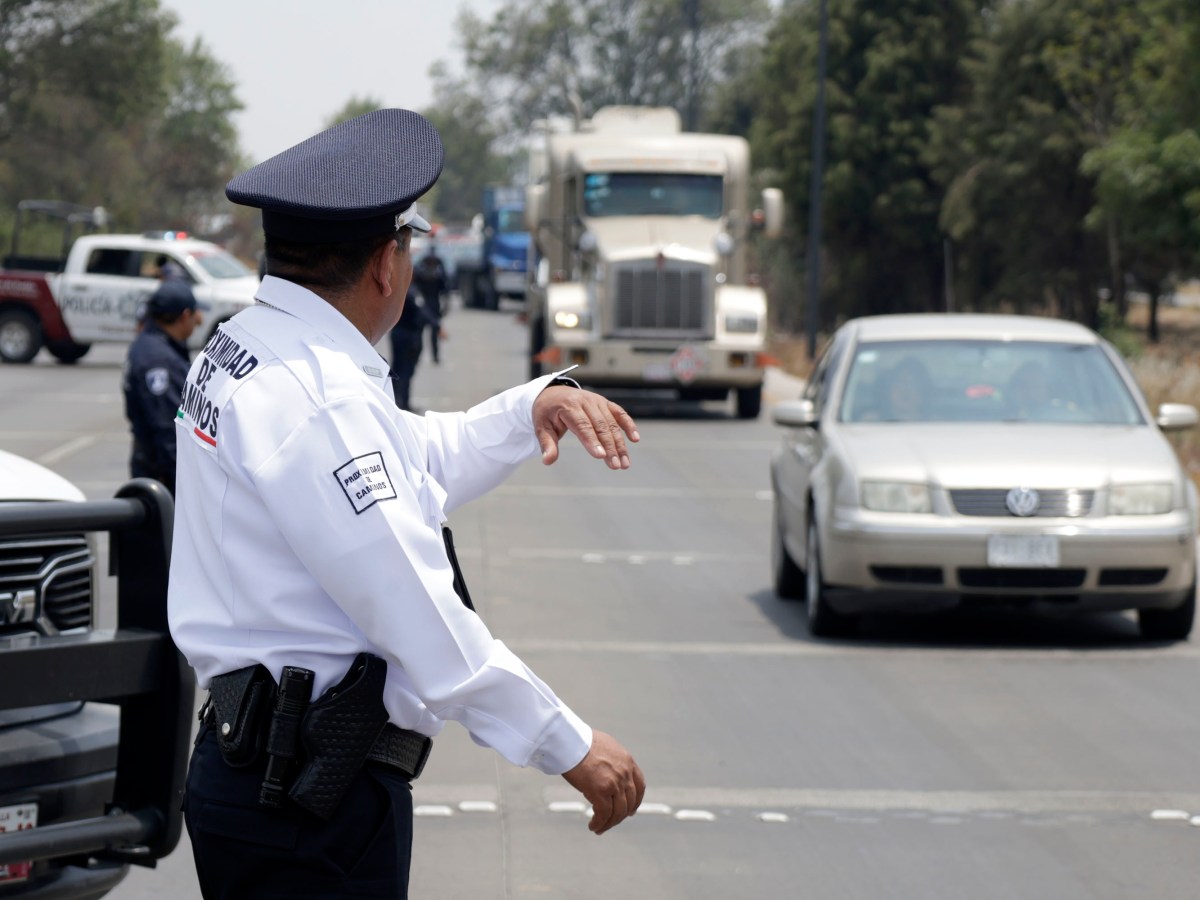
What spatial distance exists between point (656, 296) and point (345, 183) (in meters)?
20.1

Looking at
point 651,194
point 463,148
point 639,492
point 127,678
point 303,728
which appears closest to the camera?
point 303,728

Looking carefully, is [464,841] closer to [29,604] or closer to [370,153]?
[29,604]

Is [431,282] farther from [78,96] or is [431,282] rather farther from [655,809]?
[78,96]

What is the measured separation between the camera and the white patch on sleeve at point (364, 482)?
8.98 feet

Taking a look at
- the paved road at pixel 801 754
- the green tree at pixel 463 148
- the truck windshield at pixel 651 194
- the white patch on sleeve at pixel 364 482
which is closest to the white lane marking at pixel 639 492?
the paved road at pixel 801 754

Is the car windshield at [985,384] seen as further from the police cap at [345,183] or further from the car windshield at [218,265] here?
the car windshield at [218,265]

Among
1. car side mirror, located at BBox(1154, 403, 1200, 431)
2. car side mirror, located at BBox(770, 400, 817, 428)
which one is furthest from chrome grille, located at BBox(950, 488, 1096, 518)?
car side mirror, located at BBox(770, 400, 817, 428)

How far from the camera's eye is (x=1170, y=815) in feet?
21.1

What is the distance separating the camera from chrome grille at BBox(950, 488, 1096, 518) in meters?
9.14

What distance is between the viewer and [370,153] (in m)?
2.99

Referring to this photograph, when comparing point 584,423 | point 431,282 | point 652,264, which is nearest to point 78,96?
point 431,282

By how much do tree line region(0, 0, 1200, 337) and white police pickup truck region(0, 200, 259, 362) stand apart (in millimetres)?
6442

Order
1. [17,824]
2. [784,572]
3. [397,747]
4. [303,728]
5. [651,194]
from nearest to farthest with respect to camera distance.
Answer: [303,728] < [397,747] < [17,824] < [784,572] < [651,194]

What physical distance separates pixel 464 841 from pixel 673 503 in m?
9.61
